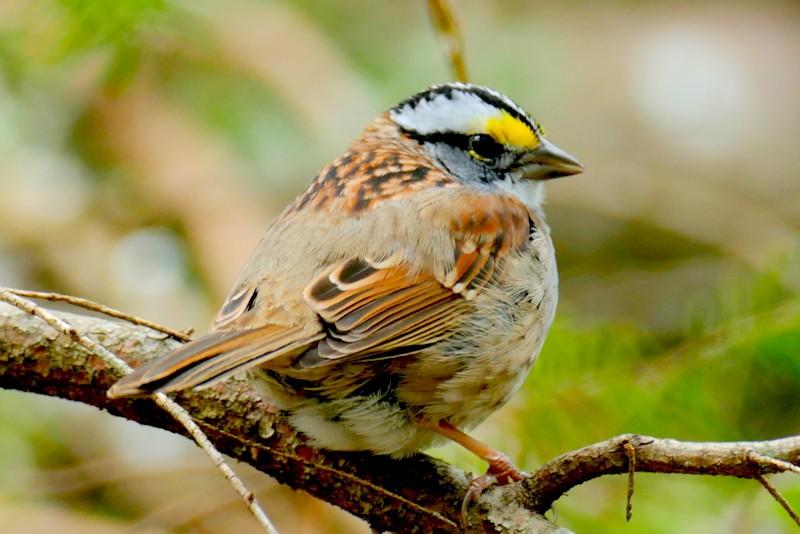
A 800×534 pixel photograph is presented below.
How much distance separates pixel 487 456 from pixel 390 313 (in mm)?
498

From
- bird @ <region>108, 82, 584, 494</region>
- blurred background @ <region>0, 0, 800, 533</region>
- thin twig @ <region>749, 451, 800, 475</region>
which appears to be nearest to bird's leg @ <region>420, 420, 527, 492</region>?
bird @ <region>108, 82, 584, 494</region>

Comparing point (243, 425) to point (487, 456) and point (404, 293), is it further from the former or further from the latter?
point (487, 456)

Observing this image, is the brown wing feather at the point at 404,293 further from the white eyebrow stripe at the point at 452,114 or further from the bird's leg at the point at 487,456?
the white eyebrow stripe at the point at 452,114

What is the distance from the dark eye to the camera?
3492 millimetres

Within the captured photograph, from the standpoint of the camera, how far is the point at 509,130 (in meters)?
3.46

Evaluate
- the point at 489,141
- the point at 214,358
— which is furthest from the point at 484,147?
the point at 214,358

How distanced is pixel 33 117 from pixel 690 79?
423 cm

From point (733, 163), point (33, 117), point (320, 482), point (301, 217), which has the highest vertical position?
point (733, 163)

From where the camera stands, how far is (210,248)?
474 cm

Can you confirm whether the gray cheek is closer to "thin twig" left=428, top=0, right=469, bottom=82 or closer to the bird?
the bird

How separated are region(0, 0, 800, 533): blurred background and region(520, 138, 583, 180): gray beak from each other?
0.52m

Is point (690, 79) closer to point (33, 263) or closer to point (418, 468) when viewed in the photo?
point (33, 263)

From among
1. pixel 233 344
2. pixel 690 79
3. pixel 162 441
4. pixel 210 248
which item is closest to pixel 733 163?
pixel 690 79

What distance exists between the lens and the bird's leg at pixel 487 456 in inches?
107
